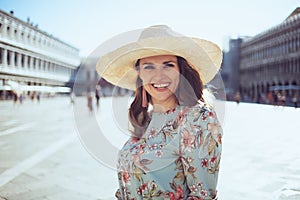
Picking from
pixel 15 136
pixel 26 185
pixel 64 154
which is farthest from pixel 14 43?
pixel 26 185

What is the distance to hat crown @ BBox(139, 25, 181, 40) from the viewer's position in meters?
1.25

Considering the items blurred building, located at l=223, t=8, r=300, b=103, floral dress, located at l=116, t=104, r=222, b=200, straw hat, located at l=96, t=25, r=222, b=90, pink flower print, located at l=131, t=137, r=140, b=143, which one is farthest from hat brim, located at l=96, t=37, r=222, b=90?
blurred building, located at l=223, t=8, r=300, b=103

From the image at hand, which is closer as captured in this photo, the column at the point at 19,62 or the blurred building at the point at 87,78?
the blurred building at the point at 87,78

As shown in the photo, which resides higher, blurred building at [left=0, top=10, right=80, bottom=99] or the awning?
blurred building at [left=0, top=10, right=80, bottom=99]

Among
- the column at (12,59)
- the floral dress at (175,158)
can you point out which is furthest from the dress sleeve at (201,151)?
the column at (12,59)

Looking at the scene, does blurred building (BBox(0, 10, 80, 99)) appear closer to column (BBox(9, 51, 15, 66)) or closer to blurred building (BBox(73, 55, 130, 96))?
column (BBox(9, 51, 15, 66))

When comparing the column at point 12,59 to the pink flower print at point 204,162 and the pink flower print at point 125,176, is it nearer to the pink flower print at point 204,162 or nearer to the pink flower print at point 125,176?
the pink flower print at point 125,176

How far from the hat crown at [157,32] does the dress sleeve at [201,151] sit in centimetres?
33

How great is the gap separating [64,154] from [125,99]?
13.7 ft

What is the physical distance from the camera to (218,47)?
1.37 m

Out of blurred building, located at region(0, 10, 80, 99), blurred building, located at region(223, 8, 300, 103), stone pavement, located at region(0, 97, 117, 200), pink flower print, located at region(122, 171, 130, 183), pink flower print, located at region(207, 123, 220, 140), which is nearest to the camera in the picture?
pink flower print, located at region(207, 123, 220, 140)

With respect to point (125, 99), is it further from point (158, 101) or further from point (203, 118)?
point (203, 118)

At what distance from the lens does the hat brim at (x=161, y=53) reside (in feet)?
4.05

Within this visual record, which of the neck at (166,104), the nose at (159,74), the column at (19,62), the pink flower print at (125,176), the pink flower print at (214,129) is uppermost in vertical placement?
the column at (19,62)
